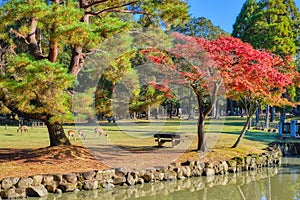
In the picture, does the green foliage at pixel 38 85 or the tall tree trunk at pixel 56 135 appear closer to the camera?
the green foliage at pixel 38 85

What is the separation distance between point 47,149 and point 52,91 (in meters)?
2.24

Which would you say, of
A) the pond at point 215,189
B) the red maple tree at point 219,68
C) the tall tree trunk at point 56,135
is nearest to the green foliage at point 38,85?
the tall tree trunk at point 56,135

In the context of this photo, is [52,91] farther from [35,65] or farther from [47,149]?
[47,149]

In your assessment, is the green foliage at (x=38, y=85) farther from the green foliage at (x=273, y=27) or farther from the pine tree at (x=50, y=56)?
the green foliage at (x=273, y=27)

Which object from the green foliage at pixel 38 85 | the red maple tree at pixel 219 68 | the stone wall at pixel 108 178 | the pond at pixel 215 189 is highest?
the red maple tree at pixel 219 68

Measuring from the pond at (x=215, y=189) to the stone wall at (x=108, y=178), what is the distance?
0.50 feet

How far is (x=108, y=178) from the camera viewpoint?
7.63 metres

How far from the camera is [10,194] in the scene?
21.5ft

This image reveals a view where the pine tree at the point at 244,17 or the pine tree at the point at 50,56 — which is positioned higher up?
the pine tree at the point at 244,17

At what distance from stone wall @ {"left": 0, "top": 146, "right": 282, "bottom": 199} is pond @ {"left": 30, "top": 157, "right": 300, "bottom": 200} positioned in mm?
152

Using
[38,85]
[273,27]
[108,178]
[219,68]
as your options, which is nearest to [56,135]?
[108,178]

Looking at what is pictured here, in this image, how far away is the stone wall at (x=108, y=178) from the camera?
672cm

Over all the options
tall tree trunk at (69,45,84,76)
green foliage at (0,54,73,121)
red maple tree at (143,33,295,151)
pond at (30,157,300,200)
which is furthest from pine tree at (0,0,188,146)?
pond at (30,157,300,200)

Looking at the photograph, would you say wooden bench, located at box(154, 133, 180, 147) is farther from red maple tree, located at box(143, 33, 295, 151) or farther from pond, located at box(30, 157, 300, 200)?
pond, located at box(30, 157, 300, 200)
